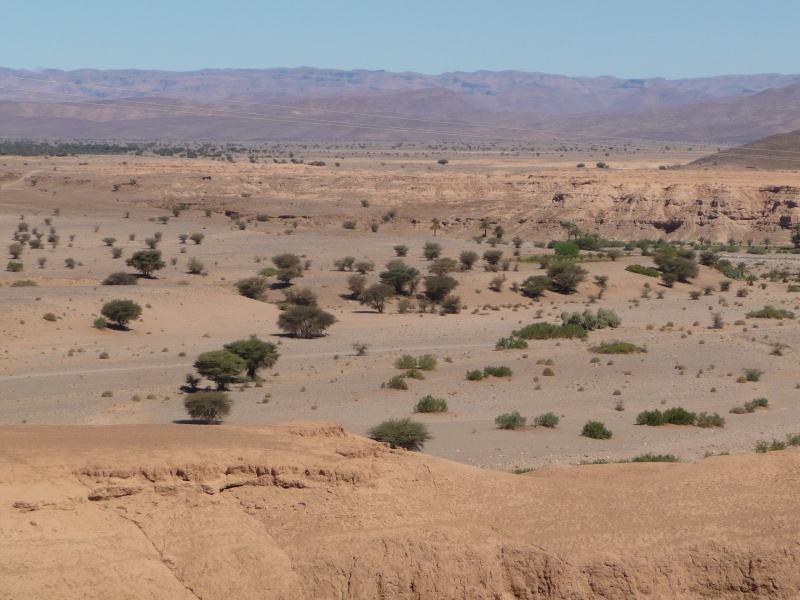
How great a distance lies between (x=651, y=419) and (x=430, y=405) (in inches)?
245

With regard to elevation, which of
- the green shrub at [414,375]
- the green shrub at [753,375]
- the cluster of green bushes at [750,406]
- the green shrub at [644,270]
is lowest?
the green shrub at [644,270]

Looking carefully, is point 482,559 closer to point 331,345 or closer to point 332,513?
point 332,513

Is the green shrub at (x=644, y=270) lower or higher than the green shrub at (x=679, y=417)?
lower

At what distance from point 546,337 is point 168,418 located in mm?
19513

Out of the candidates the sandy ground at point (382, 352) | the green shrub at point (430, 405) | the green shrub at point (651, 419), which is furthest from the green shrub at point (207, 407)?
the green shrub at point (651, 419)

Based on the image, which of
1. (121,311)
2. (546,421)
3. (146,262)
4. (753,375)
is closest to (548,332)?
(753,375)

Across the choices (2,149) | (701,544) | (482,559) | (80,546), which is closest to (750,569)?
(701,544)

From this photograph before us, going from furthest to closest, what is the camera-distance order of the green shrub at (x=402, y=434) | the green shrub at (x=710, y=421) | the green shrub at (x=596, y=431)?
the green shrub at (x=710, y=421)
the green shrub at (x=596, y=431)
the green shrub at (x=402, y=434)

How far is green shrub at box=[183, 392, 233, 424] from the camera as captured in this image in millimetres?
27922

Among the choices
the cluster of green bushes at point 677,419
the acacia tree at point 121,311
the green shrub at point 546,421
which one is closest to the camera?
the green shrub at point 546,421

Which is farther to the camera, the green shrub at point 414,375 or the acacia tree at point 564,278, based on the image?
the acacia tree at point 564,278

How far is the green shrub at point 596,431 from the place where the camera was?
26081 mm

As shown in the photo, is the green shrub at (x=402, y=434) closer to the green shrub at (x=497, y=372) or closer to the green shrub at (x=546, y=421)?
the green shrub at (x=546, y=421)

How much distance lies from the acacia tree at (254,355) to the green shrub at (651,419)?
13.1 metres
